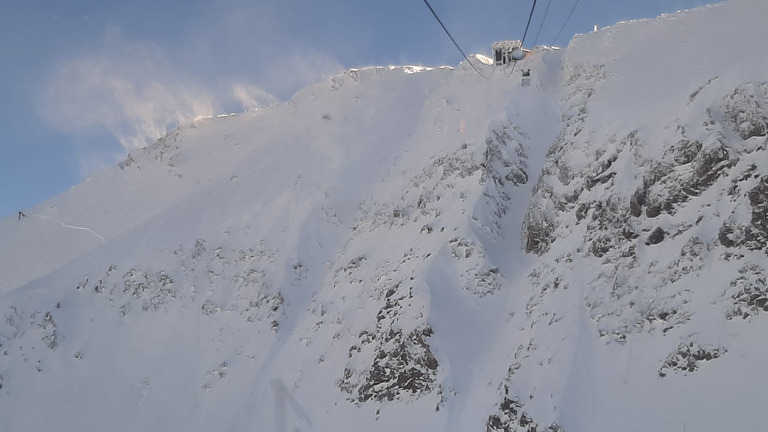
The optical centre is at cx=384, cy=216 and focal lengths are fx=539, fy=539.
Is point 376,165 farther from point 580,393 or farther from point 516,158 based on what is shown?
point 580,393

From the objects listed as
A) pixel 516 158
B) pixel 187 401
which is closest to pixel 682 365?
pixel 516 158

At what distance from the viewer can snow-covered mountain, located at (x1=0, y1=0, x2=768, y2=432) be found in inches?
788

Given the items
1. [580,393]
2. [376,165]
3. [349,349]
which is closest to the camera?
[580,393]

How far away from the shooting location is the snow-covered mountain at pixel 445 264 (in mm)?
20016

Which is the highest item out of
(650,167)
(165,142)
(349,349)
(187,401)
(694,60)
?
(165,142)

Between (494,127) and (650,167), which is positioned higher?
(494,127)

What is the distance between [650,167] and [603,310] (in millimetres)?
7432

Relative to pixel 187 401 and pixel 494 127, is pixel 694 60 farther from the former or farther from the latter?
pixel 187 401

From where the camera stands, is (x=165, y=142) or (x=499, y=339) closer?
(x=499, y=339)

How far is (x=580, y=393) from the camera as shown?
19.7 meters

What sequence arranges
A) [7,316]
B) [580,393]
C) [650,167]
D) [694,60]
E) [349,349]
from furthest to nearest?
[7,316], [694,60], [349,349], [650,167], [580,393]

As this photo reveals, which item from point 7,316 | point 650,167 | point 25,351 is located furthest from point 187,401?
point 650,167

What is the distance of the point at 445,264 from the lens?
2909 centimetres

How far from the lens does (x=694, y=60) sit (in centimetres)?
3288
